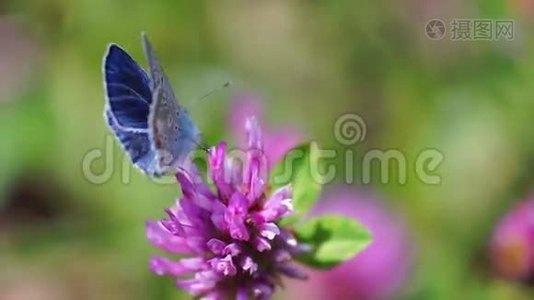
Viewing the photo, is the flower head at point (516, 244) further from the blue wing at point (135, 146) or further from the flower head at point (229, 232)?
the blue wing at point (135, 146)

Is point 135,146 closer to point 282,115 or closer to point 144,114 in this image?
point 144,114

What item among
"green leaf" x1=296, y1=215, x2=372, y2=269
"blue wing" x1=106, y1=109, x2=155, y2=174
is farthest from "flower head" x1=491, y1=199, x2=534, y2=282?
"blue wing" x1=106, y1=109, x2=155, y2=174

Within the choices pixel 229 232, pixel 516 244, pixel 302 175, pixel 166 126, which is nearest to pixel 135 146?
pixel 166 126

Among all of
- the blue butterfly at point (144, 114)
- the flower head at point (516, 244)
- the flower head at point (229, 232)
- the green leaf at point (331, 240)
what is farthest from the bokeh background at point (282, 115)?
the blue butterfly at point (144, 114)

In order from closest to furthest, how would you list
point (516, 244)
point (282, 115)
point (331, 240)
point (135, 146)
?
point (135, 146)
point (331, 240)
point (516, 244)
point (282, 115)

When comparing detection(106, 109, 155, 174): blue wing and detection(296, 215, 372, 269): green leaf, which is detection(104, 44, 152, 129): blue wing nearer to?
detection(106, 109, 155, 174): blue wing

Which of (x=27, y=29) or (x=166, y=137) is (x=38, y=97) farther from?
(x=166, y=137)

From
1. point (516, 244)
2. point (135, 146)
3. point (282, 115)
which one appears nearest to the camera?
point (135, 146)
